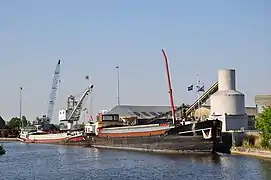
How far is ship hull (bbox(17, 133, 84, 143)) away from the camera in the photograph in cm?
10376

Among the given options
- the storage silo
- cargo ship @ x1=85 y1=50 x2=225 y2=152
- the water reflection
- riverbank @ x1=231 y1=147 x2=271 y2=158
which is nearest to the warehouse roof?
cargo ship @ x1=85 y1=50 x2=225 y2=152

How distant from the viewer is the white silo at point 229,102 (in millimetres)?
75312

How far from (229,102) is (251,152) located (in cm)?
1863

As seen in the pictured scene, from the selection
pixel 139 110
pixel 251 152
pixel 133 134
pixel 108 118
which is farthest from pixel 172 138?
pixel 139 110

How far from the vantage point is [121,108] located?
13138 centimetres

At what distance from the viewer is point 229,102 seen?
7669 centimetres

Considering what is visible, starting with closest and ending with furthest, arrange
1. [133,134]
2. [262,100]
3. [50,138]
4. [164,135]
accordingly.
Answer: [164,135] < [133,134] < [262,100] < [50,138]

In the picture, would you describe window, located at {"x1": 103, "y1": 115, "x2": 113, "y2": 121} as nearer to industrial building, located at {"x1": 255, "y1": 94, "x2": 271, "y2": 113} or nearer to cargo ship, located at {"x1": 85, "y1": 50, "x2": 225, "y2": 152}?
cargo ship, located at {"x1": 85, "y1": 50, "x2": 225, "y2": 152}

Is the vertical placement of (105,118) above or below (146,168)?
above

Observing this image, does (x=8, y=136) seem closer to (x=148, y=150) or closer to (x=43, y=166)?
(x=148, y=150)

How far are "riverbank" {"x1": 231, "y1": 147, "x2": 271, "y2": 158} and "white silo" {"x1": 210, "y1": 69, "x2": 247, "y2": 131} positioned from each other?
11.8m

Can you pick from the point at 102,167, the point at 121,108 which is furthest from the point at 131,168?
the point at 121,108

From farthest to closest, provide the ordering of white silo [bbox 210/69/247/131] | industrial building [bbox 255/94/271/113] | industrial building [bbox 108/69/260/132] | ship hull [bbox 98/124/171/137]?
industrial building [bbox 255/94/271/113] → white silo [bbox 210/69/247/131] → industrial building [bbox 108/69/260/132] → ship hull [bbox 98/124/171/137]

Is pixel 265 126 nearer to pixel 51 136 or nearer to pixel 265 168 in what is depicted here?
pixel 265 168
